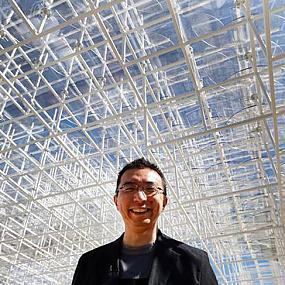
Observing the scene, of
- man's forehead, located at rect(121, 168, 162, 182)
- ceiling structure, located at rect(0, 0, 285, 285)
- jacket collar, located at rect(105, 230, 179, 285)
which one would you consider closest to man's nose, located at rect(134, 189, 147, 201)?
man's forehead, located at rect(121, 168, 162, 182)

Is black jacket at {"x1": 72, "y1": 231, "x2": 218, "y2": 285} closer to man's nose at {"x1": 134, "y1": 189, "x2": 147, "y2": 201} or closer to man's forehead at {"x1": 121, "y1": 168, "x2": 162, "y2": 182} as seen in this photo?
man's nose at {"x1": 134, "y1": 189, "x2": 147, "y2": 201}

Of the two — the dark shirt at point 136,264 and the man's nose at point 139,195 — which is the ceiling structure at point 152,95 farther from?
the dark shirt at point 136,264

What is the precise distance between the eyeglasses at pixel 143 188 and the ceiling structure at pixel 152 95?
16.4 ft

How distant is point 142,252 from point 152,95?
8769 millimetres

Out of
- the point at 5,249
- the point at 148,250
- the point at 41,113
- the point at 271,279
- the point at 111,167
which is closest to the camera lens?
the point at 148,250

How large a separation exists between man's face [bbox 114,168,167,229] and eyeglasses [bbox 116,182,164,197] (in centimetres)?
2

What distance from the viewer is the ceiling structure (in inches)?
345

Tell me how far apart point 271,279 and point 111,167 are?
18.1m

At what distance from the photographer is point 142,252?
223 cm

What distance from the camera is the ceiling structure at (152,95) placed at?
8.77 m

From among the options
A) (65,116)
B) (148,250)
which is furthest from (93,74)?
(148,250)

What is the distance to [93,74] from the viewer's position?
1063 centimetres

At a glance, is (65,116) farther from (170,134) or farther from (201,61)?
(201,61)

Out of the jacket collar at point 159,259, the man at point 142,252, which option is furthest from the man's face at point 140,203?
the jacket collar at point 159,259
